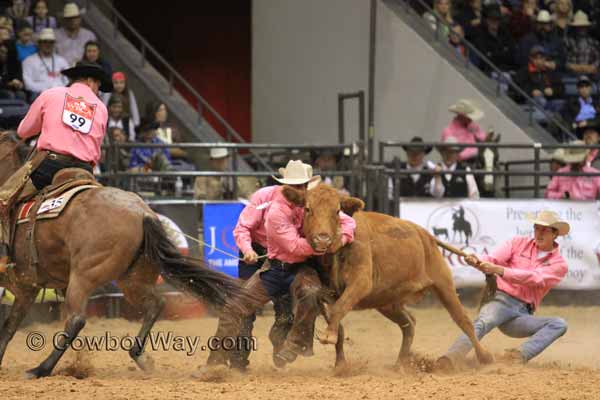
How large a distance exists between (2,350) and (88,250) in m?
1.08

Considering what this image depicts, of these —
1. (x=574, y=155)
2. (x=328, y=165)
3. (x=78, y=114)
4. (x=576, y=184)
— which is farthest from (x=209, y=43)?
(x=78, y=114)

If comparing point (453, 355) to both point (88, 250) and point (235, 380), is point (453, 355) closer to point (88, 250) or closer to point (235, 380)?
point (235, 380)

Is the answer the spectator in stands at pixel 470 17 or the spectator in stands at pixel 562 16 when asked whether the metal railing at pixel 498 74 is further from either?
the spectator in stands at pixel 562 16

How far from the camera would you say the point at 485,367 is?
7645 millimetres

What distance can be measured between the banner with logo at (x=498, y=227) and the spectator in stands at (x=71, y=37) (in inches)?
194

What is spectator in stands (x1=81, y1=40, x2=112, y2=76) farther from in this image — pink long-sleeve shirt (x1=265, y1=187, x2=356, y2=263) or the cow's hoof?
the cow's hoof

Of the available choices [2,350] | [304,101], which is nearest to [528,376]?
[2,350]

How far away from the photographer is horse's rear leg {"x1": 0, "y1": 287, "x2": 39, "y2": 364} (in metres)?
7.54

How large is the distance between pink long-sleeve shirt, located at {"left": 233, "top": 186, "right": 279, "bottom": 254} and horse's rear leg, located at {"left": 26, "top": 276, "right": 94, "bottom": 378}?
1.15m

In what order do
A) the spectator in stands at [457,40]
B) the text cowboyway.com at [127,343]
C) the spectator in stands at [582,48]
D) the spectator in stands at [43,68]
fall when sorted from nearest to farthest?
the text cowboyway.com at [127,343] → the spectator in stands at [43,68] → the spectator in stands at [457,40] → the spectator in stands at [582,48]

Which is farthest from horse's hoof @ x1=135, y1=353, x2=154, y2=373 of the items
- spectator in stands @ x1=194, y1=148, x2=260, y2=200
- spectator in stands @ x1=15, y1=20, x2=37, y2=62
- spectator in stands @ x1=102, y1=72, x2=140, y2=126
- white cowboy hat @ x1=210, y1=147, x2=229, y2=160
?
spectator in stands @ x1=15, y1=20, x2=37, y2=62

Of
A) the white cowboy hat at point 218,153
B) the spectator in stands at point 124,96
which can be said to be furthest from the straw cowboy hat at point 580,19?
the white cowboy hat at point 218,153

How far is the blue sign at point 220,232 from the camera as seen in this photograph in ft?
34.4

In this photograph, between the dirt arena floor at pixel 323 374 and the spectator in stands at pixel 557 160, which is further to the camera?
the spectator in stands at pixel 557 160
